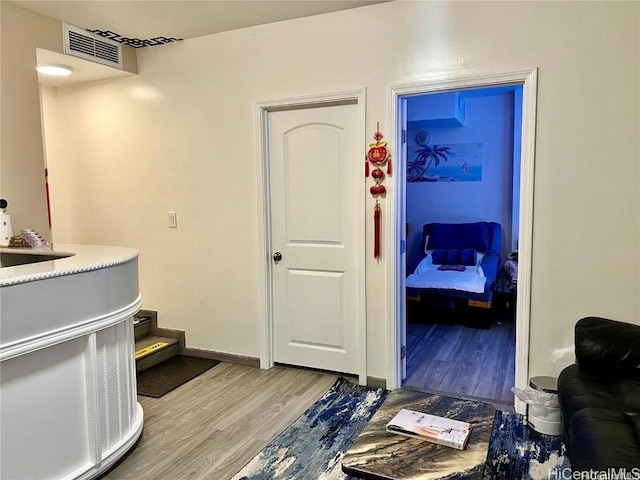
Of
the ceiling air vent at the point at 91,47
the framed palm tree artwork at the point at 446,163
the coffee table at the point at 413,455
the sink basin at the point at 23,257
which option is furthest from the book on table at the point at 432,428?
the framed palm tree artwork at the point at 446,163

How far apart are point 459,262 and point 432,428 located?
3.61 m

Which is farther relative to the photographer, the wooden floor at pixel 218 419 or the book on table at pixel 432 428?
the wooden floor at pixel 218 419

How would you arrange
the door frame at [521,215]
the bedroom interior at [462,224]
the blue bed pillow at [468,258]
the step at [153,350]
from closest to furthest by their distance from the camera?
the door frame at [521,215]
the step at [153,350]
the bedroom interior at [462,224]
the blue bed pillow at [468,258]

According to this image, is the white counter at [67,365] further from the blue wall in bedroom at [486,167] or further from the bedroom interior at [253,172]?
the blue wall in bedroom at [486,167]

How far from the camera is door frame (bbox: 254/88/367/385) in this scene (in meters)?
3.16

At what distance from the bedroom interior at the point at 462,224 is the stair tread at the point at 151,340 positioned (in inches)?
77.6

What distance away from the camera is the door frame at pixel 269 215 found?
10.4ft

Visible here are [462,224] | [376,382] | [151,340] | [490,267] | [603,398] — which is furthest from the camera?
[462,224]

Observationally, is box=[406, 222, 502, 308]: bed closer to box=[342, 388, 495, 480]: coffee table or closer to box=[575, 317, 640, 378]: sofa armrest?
box=[575, 317, 640, 378]: sofa armrest

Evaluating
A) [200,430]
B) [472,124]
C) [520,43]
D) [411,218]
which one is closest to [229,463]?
[200,430]

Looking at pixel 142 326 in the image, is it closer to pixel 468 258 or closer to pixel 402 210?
pixel 402 210

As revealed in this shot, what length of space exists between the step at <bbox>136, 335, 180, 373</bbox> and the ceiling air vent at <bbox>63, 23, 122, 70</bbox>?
2222mm

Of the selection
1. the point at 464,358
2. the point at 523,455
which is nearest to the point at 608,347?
the point at 523,455

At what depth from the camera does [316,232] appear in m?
3.42
